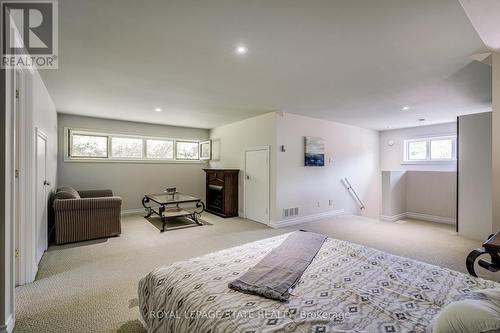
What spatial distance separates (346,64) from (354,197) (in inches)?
198

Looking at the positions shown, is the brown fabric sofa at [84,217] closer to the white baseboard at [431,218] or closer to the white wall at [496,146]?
the white wall at [496,146]

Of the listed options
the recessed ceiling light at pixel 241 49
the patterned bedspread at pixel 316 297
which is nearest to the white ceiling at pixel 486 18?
the recessed ceiling light at pixel 241 49

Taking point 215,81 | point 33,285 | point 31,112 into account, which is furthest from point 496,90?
point 33,285

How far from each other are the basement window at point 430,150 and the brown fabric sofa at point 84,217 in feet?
26.1

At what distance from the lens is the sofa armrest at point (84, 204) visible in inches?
148

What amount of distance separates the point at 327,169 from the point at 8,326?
593 cm

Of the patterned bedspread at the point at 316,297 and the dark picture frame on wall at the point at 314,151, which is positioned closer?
the patterned bedspread at the point at 316,297

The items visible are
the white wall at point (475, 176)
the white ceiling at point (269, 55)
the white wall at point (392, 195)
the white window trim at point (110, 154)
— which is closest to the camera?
the white ceiling at point (269, 55)

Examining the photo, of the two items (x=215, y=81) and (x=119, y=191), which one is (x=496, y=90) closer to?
(x=215, y=81)

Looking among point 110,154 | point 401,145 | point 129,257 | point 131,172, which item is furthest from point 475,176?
point 110,154

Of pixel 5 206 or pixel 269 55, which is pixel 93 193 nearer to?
pixel 5 206

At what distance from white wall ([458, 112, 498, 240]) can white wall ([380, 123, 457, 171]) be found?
84.4 inches

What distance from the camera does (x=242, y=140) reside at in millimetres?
6047

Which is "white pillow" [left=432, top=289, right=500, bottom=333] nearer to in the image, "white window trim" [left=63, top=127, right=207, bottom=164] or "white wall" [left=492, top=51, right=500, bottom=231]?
"white wall" [left=492, top=51, right=500, bottom=231]
